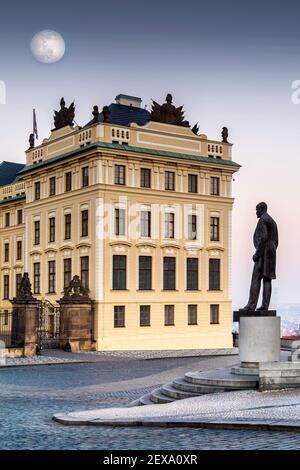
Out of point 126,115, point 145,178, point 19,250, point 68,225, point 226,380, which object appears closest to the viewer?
point 226,380

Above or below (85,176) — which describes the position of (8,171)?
above

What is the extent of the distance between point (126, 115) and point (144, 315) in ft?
39.9

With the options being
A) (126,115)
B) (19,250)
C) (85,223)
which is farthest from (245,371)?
(19,250)

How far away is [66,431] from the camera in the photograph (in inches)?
521

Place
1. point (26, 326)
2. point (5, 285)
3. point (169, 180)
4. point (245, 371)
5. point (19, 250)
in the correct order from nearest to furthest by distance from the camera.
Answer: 1. point (245, 371)
2. point (26, 326)
3. point (169, 180)
4. point (19, 250)
5. point (5, 285)

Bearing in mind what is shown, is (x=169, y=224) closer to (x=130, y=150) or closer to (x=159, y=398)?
(x=130, y=150)


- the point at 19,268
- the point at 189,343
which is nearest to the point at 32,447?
the point at 189,343

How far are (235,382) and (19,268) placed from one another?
128 feet

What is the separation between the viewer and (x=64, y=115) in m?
47.9

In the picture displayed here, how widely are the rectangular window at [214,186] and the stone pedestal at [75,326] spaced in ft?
35.6

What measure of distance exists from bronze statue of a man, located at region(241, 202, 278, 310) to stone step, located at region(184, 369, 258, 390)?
7.62 ft

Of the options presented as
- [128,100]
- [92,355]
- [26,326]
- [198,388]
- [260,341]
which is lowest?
[92,355]

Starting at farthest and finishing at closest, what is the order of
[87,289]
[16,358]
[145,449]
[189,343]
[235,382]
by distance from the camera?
1. [189,343]
2. [87,289]
3. [16,358]
4. [235,382]
5. [145,449]

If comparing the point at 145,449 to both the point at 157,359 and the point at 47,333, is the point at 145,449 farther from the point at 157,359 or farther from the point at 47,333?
the point at 47,333
